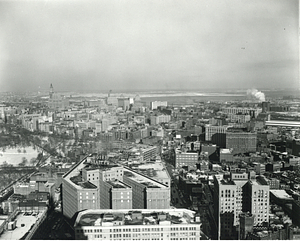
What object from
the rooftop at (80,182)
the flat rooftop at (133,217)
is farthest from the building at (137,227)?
the rooftop at (80,182)

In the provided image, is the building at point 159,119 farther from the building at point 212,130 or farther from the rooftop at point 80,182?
the rooftop at point 80,182

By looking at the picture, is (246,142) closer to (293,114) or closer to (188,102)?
(293,114)

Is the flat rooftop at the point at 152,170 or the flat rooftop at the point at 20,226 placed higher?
the flat rooftop at the point at 152,170

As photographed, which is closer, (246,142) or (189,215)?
(189,215)

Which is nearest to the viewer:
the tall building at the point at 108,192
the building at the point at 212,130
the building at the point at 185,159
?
the tall building at the point at 108,192

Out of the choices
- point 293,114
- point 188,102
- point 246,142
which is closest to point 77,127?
point 188,102

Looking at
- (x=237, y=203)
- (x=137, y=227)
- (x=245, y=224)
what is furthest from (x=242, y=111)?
(x=137, y=227)

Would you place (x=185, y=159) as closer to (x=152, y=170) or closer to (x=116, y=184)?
(x=152, y=170)
